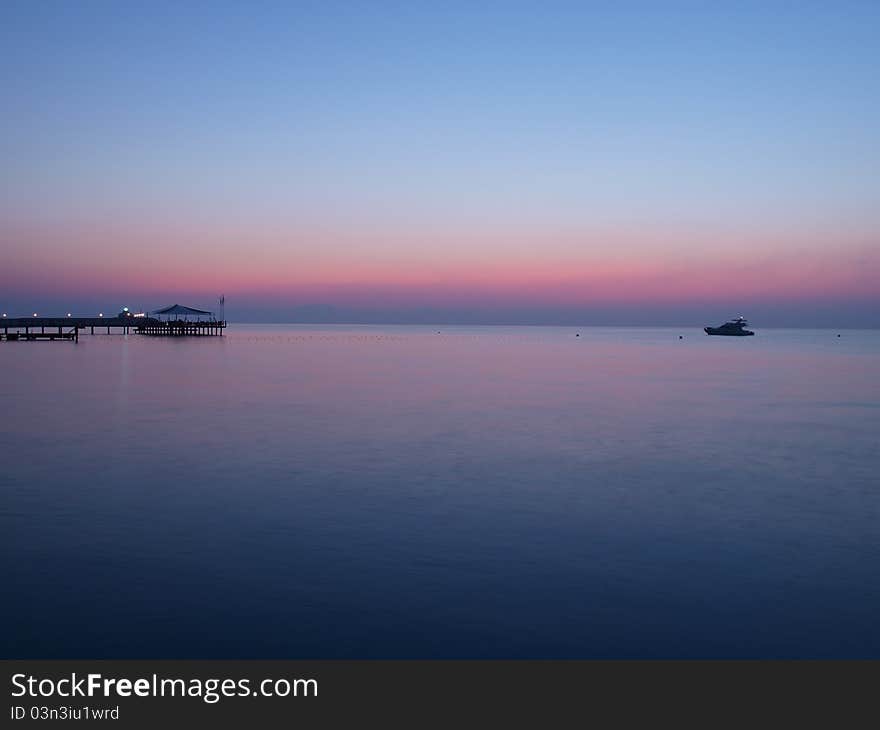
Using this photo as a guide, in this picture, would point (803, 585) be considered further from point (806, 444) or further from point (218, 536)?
point (806, 444)

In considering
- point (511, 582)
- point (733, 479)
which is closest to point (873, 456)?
point (733, 479)

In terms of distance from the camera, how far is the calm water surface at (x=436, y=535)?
9836 mm

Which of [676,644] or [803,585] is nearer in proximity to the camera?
[676,644]

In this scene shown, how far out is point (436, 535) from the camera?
567 inches

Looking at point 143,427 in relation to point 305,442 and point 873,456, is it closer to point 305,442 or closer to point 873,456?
point 305,442

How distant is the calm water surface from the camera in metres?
9.84

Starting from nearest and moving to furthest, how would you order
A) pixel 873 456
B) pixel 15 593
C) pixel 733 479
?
pixel 15 593 < pixel 733 479 < pixel 873 456

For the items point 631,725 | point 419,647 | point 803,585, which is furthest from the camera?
point 803,585

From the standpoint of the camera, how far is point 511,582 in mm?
11688

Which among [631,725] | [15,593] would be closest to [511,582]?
[631,725]

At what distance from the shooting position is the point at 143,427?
29047 mm

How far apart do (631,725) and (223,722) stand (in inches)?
168

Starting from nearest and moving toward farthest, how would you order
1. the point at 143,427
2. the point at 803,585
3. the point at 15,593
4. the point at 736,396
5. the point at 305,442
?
the point at 15,593 → the point at 803,585 → the point at 305,442 → the point at 143,427 → the point at 736,396

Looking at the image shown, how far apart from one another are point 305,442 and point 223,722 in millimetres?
17659
